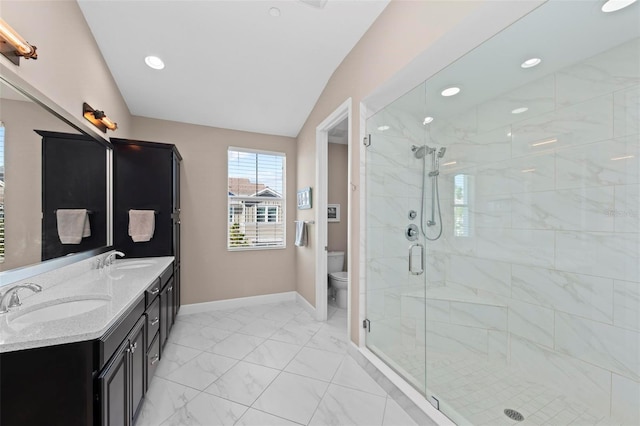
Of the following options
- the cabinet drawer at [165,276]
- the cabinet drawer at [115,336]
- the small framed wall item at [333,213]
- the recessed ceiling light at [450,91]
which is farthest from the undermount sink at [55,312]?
the small framed wall item at [333,213]

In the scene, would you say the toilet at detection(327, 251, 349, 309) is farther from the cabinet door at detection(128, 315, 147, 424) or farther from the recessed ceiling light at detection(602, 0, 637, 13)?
the recessed ceiling light at detection(602, 0, 637, 13)

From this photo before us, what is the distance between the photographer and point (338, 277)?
3564mm

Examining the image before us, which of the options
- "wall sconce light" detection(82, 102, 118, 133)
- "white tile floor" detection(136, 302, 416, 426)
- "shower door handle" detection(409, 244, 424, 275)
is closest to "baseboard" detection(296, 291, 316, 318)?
"white tile floor" detection(136, 302, 416, 426)

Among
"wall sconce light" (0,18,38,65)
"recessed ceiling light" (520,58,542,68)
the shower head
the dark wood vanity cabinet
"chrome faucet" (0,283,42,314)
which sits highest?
"recessed ceiling light" (520,58,542,68)

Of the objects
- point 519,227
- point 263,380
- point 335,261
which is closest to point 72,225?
point 263,380

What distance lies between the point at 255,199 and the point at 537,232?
3.14 metres

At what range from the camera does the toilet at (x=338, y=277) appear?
11.6ft

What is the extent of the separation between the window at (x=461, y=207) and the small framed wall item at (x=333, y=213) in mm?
1875

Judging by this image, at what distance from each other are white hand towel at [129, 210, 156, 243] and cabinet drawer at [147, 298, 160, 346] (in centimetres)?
81

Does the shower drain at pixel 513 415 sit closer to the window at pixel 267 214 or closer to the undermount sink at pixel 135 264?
the undermount sink at pixel 135 264

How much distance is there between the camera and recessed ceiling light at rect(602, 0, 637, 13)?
4.57ft

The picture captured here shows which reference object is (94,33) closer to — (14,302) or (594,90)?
(14,302)

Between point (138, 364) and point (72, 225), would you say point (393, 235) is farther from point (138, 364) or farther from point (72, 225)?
point (72, 225)

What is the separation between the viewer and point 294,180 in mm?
3939
